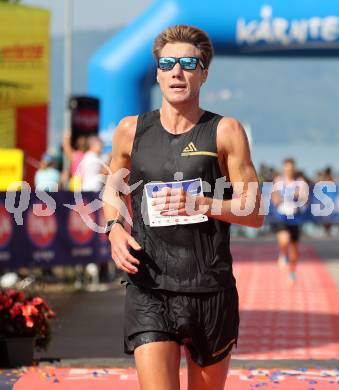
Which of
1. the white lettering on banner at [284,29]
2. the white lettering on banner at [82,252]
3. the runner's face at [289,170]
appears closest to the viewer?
the white lettering on banner at [82,252]

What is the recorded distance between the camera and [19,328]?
33.3 feet

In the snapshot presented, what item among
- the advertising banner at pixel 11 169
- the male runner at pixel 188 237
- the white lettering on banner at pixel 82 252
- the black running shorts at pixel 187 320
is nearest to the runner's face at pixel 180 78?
the male runner at pixel 188 237

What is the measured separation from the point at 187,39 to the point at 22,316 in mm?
4749

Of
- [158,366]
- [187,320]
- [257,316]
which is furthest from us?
[257,316]

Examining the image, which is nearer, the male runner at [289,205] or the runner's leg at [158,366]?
the runner's leg at [158,366]

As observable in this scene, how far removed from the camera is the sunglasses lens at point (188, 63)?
5.73 m

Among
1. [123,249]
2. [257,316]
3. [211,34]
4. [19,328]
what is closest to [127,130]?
[123,249]

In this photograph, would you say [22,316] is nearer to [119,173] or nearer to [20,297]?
[20,297]

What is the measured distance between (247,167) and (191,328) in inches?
28.6

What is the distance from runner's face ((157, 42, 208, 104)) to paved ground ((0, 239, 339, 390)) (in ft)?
12.0

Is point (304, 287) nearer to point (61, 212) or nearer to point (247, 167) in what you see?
point (61, 212)

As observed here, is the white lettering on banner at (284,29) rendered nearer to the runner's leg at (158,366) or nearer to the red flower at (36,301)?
the red flower at (36,301)

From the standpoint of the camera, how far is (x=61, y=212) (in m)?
16.2

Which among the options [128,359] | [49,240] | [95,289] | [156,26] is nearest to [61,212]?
[49,240]
